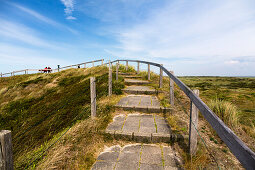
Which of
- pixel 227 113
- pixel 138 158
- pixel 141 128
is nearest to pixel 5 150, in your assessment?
pixel 138 158

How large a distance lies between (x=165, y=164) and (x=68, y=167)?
4.88ft

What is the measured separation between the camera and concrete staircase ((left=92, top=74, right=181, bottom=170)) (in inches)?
87.0

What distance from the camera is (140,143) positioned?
2.84 metres

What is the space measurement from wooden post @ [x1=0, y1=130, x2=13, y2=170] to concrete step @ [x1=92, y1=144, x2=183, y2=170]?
113 cm

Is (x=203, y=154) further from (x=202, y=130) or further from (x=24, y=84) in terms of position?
(x=24, y=84)

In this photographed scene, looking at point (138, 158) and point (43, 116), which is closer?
point (138, 158)

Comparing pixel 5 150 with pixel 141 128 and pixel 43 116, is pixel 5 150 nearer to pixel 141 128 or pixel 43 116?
pixel 141 128

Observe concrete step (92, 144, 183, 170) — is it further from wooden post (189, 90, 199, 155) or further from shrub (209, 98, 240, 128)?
shrub (209, 98, 240, 128)

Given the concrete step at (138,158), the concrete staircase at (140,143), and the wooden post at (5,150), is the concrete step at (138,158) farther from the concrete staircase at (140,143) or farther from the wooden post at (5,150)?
the wooden post at (5,150)

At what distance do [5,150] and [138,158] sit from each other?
1.80m

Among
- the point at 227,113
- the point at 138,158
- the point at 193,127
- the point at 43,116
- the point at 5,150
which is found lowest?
the point at 43,116

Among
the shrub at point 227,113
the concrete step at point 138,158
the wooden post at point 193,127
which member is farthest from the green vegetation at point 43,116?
the shrub at point 227,113

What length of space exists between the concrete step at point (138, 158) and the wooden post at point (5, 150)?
1.13 meters

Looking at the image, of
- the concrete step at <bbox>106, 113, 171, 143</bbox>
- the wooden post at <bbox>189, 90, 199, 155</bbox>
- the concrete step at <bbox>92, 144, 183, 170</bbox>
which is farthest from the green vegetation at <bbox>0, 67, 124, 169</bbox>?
the wooden post at <bbox>189, 90, 199, 155</bbox>
